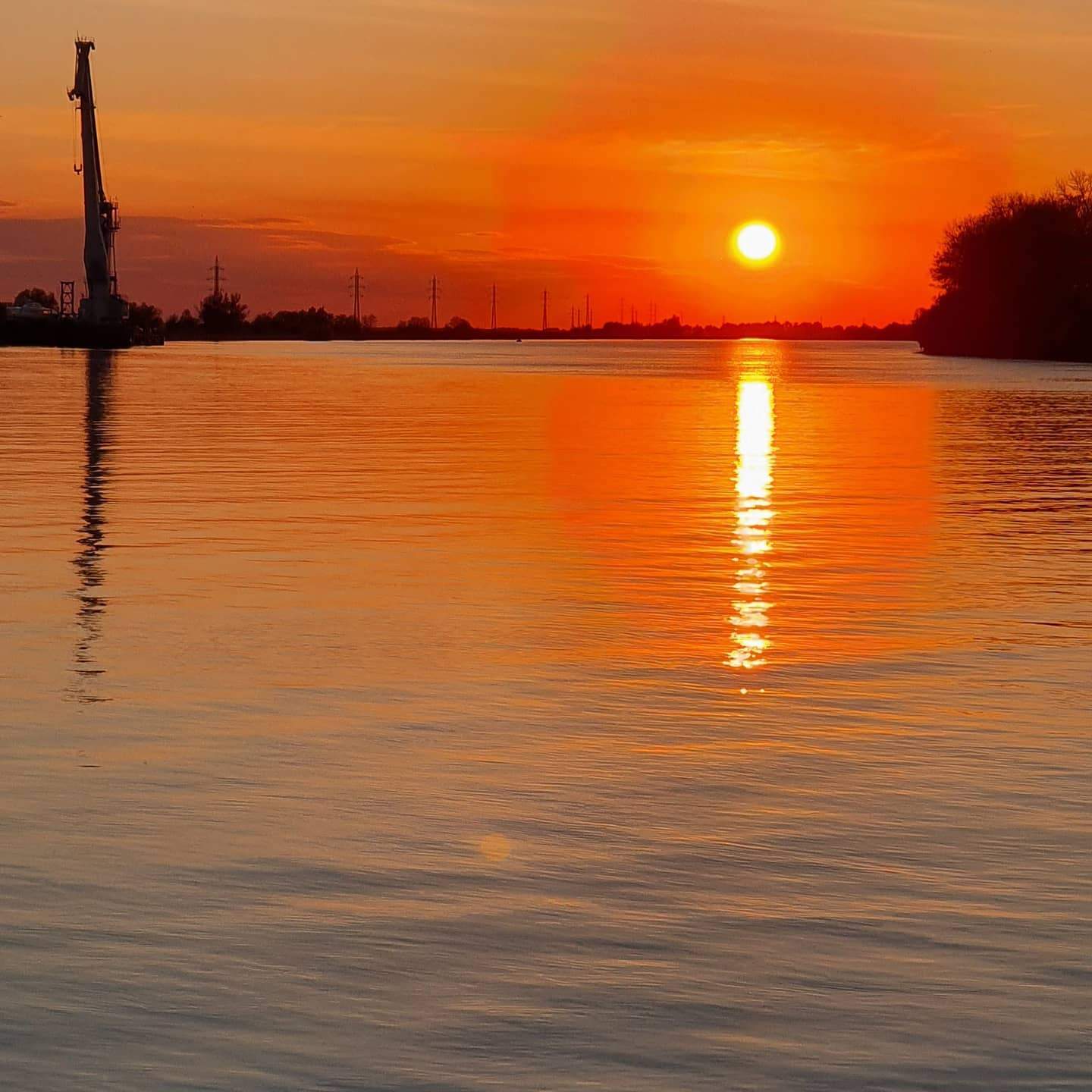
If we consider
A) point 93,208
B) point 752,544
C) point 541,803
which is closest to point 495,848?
point 541,803

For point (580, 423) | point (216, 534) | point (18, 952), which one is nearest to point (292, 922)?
point (18, 952)

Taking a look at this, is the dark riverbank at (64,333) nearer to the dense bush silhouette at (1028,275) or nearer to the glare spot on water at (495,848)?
the dense bush silhouette at (1028,275)

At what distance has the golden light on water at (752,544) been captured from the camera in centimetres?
1369

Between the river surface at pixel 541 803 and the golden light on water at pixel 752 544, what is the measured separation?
10cm

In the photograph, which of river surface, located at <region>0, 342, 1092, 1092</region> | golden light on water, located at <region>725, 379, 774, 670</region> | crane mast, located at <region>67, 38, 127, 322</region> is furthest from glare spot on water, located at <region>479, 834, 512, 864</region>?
crane mast, located at <region>67, 38, 127, 322</region>

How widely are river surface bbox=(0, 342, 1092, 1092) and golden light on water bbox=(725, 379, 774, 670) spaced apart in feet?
0.32

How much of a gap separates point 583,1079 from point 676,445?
117 ft

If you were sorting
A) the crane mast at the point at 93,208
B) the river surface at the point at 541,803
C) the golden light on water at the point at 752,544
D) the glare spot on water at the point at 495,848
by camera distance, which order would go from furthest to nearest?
1. the crane mast at the point at 93,208
2. the golden light on water at the point at 752,544
3. the glare spot on water at the point at 495,848
4. the river surface at the point at 541,803

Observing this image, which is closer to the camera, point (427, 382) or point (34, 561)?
point (34, 561)

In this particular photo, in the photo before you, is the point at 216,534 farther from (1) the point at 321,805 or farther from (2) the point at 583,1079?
(2) the point at 583,1079

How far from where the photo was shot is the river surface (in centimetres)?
582

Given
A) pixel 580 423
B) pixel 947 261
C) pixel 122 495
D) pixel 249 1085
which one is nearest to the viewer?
pixel 249 1085

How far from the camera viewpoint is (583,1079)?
5.46 metres

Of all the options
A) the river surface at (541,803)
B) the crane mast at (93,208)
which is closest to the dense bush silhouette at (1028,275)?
the crane mast at (93,208)
